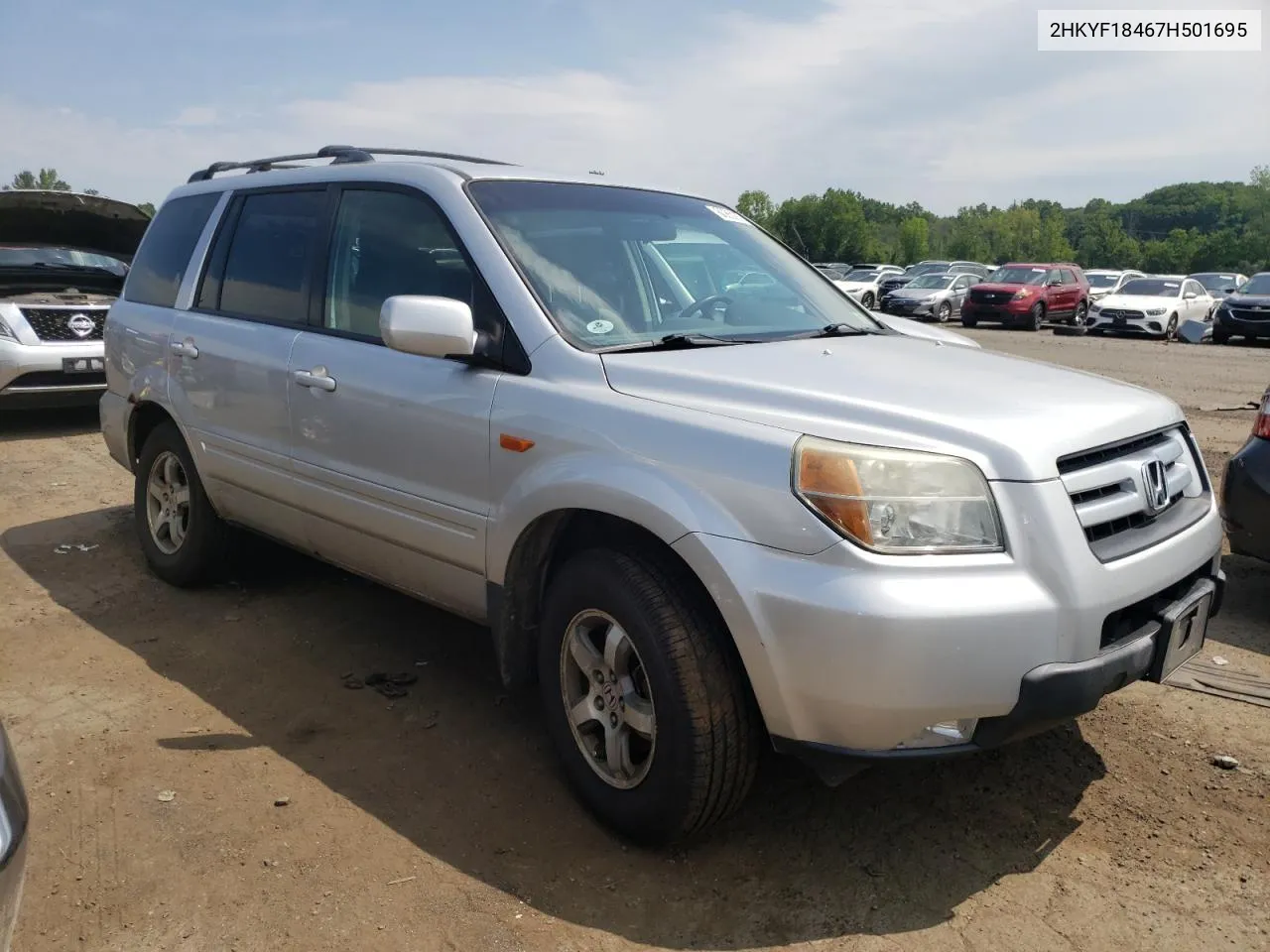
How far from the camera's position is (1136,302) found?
23.3 m

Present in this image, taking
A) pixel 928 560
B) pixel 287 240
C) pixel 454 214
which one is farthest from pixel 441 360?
pixel 928 560

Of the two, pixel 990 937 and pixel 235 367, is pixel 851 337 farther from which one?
pixel 235 367

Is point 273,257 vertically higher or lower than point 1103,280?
lower

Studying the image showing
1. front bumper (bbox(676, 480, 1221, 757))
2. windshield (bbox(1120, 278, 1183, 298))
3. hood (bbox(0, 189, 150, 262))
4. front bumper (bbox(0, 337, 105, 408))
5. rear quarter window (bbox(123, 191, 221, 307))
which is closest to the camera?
front bumper (bbox(676, 480, 1221, 757))

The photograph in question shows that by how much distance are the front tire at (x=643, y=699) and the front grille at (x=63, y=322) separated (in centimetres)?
731

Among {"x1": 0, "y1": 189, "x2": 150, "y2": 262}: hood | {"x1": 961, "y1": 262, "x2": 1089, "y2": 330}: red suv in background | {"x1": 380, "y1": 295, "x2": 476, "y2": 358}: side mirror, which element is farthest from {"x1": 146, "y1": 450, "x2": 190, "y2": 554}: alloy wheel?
{"x1": 961, "y1": 262, "x2": 1089, "y2": 330}: red suv in background

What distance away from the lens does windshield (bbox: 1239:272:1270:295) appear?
21016 millimetres

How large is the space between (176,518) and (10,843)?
3242mm

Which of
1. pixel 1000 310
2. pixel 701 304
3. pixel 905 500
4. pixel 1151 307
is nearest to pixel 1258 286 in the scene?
pixel 1151 307

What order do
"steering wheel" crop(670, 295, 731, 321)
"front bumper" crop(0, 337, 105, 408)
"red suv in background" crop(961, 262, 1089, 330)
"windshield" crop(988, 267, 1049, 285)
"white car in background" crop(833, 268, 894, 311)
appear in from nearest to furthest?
"steering wheel" crop(670, 295, 731, 321) → "front bumper" crop(0, 337, 105, 408) → "red suv in background" crop(961, 262, 1089, 330) → "windshield" crop(988, 267, 1049, 285) → "white car in background" crop(833, 268, 894, 311)

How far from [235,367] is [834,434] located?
273 cm

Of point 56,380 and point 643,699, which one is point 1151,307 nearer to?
point 56,380

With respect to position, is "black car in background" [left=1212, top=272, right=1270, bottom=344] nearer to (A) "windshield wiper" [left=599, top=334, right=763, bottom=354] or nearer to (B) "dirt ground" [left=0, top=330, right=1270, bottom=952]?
(B) "dirt ground" [left=0, top=330, right=1270, bottom=952]

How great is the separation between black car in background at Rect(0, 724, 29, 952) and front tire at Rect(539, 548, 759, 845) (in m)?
1.38
